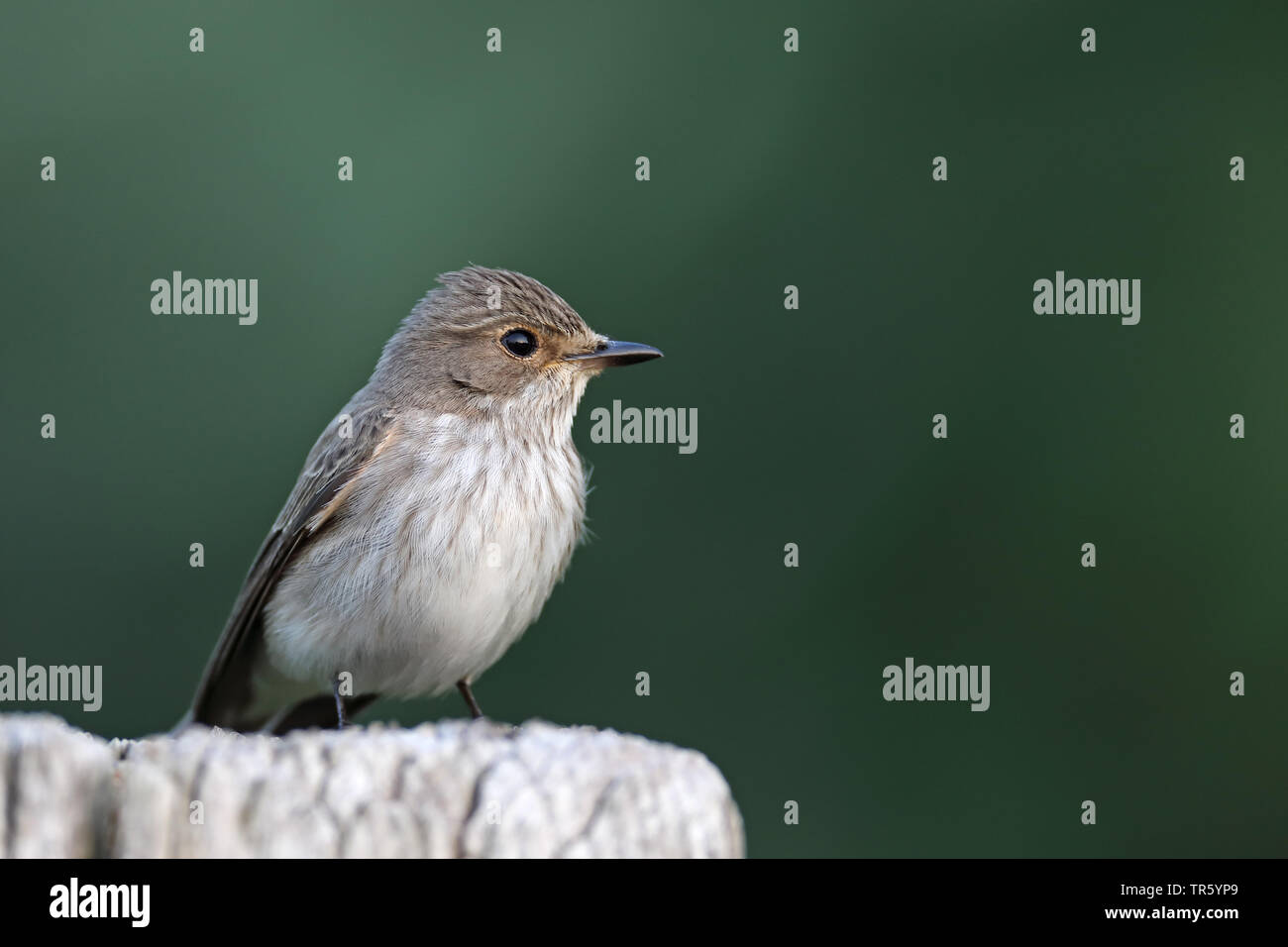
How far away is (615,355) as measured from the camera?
18.4ft

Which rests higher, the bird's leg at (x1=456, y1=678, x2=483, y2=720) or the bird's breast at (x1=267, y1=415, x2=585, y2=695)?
the bird's breast at (x1=267, y1=415, x2=585, y2=695)

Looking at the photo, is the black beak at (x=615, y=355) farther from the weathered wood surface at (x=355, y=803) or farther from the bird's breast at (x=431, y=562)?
the weathered wood surface at (x=355, y=803)

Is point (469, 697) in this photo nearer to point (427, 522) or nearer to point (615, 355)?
point (427, 522)

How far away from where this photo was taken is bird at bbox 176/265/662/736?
5.05 m

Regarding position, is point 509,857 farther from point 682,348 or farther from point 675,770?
point 682,348

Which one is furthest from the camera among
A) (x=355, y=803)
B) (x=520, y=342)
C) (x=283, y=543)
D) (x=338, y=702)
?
(x=520, y=342)

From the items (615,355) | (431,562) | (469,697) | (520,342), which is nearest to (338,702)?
(469,697)

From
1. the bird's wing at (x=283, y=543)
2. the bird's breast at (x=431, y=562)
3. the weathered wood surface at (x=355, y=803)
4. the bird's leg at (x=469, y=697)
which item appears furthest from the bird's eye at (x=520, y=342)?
the weathered wood surface at (x=355, y=803)

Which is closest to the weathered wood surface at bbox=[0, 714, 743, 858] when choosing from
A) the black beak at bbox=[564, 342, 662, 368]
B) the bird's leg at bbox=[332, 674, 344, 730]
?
the bird's leg at bbox=[332, 674, 344, 730]

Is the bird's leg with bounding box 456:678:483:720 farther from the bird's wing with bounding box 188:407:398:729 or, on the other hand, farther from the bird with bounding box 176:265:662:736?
the bird's wing with bounding box 188:407:398:729

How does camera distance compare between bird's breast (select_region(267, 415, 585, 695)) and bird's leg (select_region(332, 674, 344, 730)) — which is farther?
bird's leg (select_region(332, 674, 344, 730))

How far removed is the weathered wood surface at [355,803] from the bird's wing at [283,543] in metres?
3.05

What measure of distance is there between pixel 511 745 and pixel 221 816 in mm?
523

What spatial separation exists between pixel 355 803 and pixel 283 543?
11.3 ft
